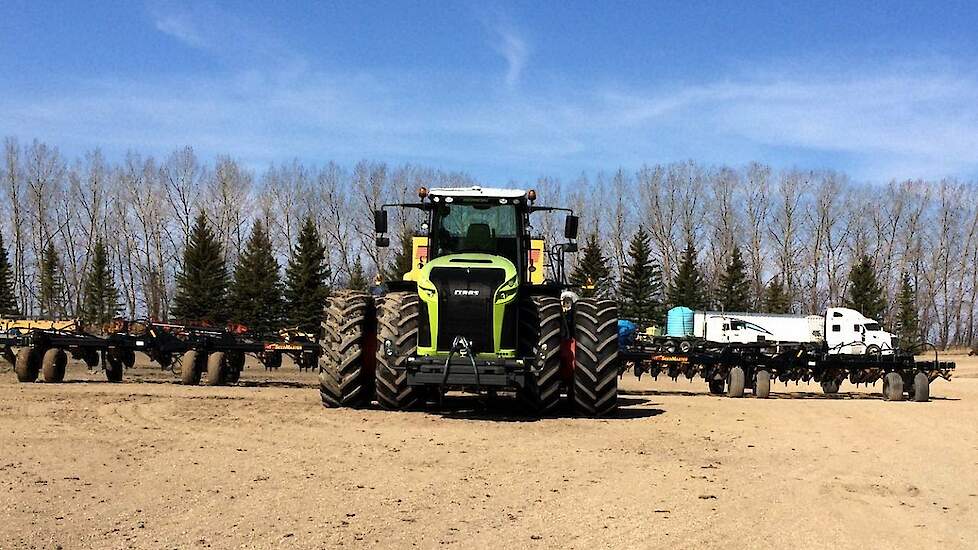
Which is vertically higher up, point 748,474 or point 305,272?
point 305,272

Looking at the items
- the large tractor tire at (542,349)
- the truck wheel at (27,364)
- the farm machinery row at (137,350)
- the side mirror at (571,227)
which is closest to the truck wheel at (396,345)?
the large tractor tire at (542,349)

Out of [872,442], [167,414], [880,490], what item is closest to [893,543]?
[880,490]

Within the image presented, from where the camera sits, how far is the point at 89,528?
21.2ft

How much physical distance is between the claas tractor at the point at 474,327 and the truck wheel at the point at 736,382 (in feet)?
35.1

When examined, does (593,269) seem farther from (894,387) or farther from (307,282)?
(894,387)

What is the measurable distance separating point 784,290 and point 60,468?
71494 mm

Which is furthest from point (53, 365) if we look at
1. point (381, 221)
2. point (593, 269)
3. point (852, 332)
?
point (593, 269)

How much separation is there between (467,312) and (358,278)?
2032 inches

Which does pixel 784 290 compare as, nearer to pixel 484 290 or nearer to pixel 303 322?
pixel 303 322

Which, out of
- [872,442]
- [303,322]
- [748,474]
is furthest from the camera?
[303,322]

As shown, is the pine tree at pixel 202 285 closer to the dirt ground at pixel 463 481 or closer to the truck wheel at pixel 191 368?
the truck wheel at pixel 191 368

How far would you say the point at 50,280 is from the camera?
65.4 meters

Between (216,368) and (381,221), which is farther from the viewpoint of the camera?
(216,368)

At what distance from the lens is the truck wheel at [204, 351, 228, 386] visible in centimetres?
2303
